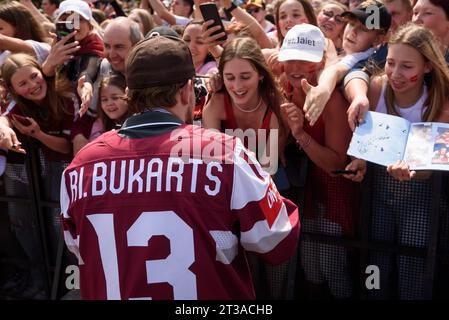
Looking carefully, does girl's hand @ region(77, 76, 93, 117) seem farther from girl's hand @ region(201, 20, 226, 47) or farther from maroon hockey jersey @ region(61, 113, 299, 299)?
maroon hockey jersey @ region(61, 113, 299, 299)

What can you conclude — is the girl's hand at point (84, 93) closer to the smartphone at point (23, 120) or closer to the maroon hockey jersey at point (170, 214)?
the smartphone at point (23, 120)

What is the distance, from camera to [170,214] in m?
2.02

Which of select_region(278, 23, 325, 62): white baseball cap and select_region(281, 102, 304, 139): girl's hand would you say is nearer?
select_region(281, 102, 304, 139): girl's hand

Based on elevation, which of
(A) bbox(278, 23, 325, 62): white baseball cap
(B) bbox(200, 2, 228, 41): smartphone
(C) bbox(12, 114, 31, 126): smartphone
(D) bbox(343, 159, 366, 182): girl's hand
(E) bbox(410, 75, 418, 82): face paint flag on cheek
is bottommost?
(D) bbox(343, 159, 366, 182): girl's hand

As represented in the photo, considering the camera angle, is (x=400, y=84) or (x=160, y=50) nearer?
(x=160, y=50)

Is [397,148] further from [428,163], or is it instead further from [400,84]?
[400,84]

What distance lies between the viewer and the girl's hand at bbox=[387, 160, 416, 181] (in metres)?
2.81

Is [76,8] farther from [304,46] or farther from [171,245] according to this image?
[171,245]

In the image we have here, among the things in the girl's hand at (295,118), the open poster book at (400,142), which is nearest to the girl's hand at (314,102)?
the girl's hand at (295,118)

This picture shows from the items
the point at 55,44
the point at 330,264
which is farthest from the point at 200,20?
the point at 330,264

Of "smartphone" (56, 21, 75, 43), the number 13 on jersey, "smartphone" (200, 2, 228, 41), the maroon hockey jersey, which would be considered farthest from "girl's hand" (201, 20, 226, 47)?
the number 13 on jersey

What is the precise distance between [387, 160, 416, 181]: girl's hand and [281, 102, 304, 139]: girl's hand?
1.94ft
